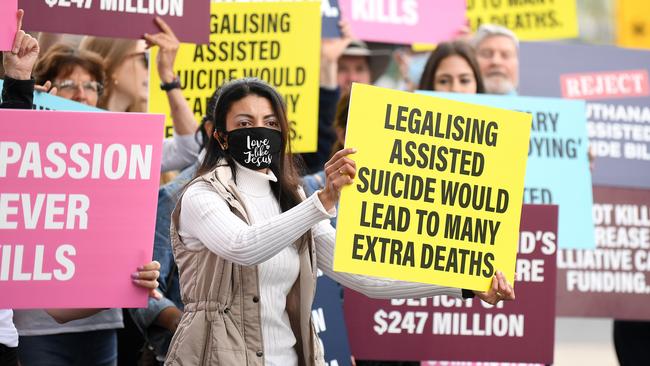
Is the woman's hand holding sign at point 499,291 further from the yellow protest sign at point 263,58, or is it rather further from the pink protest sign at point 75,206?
the yellow protest sign at point 263,58

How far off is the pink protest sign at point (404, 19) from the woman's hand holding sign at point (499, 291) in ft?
12.3

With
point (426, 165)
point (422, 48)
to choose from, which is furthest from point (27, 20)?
point (422, 48)

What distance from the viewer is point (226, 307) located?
14.2ft

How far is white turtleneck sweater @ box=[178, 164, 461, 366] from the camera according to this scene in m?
4.17

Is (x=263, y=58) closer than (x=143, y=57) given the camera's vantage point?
Yes

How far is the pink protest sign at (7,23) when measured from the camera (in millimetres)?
4519

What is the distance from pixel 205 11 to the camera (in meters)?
5.81

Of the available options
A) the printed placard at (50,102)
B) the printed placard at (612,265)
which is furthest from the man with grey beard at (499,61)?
the printed placard at (50,102)

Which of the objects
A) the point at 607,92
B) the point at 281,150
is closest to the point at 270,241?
the point at 281,150

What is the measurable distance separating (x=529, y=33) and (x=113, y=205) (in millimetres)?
5210

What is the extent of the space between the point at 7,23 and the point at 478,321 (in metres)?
2.60

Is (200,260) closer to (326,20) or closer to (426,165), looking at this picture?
(426,165)

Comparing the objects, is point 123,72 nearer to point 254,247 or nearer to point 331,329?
point 331,329

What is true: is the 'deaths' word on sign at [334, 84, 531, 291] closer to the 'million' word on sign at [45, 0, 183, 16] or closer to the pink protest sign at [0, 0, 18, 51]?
the pink protest sign at [0, 0, 18, 51]
